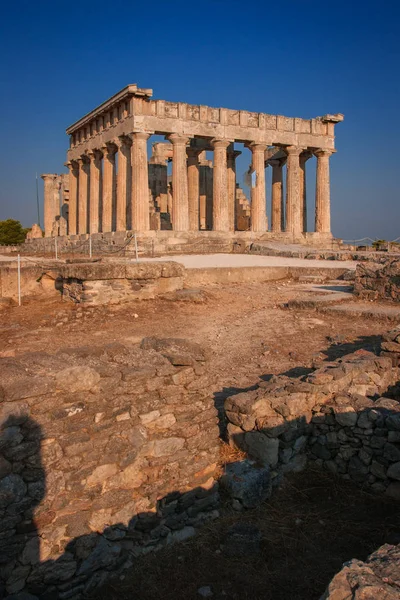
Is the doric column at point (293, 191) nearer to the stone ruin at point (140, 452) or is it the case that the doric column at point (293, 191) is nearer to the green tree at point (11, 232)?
the stone ruin at point (140, 452)

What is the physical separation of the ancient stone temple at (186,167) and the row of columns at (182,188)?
→ 0.06 metres

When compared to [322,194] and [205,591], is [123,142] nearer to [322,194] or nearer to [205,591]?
[322,194]

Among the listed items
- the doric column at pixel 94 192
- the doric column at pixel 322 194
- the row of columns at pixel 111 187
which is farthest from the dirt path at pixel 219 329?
the doric column at pixel 94 192

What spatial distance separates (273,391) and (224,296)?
23.8 feet

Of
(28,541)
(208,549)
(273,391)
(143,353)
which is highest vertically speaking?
(143,353)

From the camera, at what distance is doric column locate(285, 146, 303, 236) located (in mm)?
30891

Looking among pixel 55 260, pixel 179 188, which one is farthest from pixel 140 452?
pixel 179 188

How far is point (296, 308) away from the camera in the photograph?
11.2 meters

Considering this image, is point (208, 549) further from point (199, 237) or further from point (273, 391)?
point (199, 237)

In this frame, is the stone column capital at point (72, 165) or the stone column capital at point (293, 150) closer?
the stone column capital at point (293, 150)

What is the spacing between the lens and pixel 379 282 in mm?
11781

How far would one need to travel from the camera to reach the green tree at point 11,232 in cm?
5427

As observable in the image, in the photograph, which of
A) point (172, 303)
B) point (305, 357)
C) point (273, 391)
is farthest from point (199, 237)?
point (273, 391)

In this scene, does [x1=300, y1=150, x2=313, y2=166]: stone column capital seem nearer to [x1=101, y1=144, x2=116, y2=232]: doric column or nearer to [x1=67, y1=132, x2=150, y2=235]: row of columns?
[x1=67, y1=132, x2=150, y2=235]: row of columns
